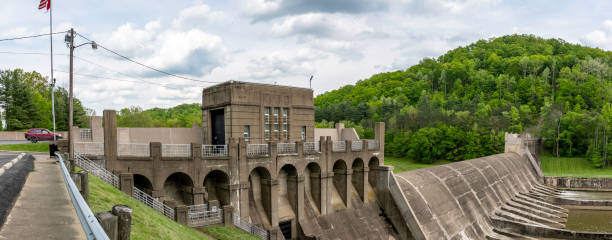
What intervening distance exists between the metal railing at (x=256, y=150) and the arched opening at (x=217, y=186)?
2550 mm

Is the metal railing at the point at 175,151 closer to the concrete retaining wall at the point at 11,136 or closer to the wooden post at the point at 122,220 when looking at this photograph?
the wooden post at the point at 122,220

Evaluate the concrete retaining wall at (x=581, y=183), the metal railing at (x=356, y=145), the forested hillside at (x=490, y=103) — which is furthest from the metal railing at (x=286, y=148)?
the forested hillside at (x=490, y=103)

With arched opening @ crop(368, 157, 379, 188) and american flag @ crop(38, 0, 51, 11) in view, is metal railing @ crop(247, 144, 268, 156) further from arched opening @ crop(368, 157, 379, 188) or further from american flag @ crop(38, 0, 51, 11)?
american flag @ crop(38, 0, 51, 11)

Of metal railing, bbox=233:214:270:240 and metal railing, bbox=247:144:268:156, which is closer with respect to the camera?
metal railing, bbox=233:214:270:240

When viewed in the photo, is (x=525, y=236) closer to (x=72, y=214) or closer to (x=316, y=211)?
(x=316, y=211)

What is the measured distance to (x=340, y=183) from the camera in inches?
1257

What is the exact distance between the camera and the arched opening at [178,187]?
22.5 meters

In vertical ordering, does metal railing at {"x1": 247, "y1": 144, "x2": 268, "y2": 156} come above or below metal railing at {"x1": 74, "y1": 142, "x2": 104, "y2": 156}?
below

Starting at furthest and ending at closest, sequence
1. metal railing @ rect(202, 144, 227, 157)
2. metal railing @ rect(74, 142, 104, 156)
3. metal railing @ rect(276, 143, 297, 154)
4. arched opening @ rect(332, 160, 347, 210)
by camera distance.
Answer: arched opening @ rect(332, 160, 347, 210)
metal railing @ rect(276, 143, 297, 154)
metal railing @ rect(202, 144, 227, 157)
metal railing @ rect(74, 142, 104, 156)

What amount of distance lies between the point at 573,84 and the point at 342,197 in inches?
4922

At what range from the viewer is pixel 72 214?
862 cm

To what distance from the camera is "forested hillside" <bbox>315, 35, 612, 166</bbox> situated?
268 feet

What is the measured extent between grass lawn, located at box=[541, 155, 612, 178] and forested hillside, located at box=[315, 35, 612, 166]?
96.0 inches

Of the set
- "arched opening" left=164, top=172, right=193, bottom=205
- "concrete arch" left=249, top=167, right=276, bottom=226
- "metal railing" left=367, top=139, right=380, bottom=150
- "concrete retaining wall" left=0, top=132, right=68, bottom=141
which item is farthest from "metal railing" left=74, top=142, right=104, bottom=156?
"concrete retaining wall" left=0, top=132, right=68, bottom=141
